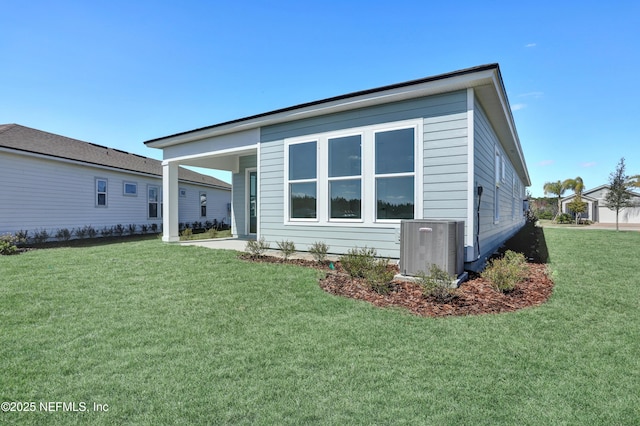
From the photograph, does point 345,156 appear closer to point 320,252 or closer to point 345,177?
point 345,177

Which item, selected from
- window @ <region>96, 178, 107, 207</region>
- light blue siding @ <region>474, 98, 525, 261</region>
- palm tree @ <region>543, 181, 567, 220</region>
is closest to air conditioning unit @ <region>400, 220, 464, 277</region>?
light blue siding @ <region>474, 98, 525, 261</region>

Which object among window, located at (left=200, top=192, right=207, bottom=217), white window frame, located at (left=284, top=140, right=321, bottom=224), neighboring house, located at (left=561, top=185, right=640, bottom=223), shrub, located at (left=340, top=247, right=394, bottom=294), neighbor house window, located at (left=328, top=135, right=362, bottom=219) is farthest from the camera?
neighboring house, located at (left=561, top=185, right=640, bottom=223)

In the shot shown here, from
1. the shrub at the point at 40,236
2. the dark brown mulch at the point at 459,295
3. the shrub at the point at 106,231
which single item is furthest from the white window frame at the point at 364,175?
the shrub at the point at 106,231

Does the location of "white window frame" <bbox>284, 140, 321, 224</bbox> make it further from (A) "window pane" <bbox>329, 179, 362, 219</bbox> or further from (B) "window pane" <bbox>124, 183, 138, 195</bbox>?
(B) "window pane" <bbox>124, 183, 138, 195</bbox>

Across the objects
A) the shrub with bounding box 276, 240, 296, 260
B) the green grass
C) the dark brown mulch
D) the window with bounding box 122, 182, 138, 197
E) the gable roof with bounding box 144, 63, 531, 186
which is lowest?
the green grass

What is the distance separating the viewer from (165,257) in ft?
23.3

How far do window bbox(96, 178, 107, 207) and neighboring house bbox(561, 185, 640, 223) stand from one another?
43722 mm

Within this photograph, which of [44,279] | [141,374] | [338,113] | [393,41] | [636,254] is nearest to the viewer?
[141,374]

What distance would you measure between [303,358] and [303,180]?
5292 millimetres

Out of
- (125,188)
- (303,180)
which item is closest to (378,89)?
(303,180)

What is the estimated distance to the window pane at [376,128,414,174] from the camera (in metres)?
6.04

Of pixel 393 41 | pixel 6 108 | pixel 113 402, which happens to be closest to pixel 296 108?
pixel 393 41

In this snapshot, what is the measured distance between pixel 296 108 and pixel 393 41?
4.44m

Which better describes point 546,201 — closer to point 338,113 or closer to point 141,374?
point 338,113
